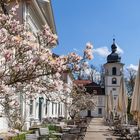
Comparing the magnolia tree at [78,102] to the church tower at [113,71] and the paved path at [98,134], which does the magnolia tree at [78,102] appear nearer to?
the paved path at [98,134]

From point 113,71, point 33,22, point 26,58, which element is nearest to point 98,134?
point 33,22

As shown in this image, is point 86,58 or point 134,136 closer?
point 86,58

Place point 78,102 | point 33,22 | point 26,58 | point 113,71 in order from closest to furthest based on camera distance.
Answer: point 26,58, point 33,22, point 78,102, point 113,71

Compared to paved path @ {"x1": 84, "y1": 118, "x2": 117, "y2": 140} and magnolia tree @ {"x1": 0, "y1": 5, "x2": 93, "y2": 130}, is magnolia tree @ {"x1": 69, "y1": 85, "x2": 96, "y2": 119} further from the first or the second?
magnolia tree @ {"x1": 0, "y1": 5, "x2": 93, "y2": 130}

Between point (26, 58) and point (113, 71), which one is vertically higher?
point (113, 71)

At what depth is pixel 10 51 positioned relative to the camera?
6.91 meters

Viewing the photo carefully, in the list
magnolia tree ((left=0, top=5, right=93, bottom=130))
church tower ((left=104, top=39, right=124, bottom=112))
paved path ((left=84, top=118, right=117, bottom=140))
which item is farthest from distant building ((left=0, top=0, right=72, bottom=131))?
church tower ((left=104, top=39, right=124, bottom=112))

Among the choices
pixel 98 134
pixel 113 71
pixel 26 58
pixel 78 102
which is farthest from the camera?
pixel 113 71

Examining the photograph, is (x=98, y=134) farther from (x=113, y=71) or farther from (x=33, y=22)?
(x=113, y=71)

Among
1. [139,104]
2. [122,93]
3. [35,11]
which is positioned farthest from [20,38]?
[35,11]

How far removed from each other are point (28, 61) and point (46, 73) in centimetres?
39

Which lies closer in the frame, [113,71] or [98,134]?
[98,134]

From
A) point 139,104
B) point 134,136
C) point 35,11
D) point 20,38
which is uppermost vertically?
point 35,11

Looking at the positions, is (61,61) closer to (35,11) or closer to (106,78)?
(35,11)
